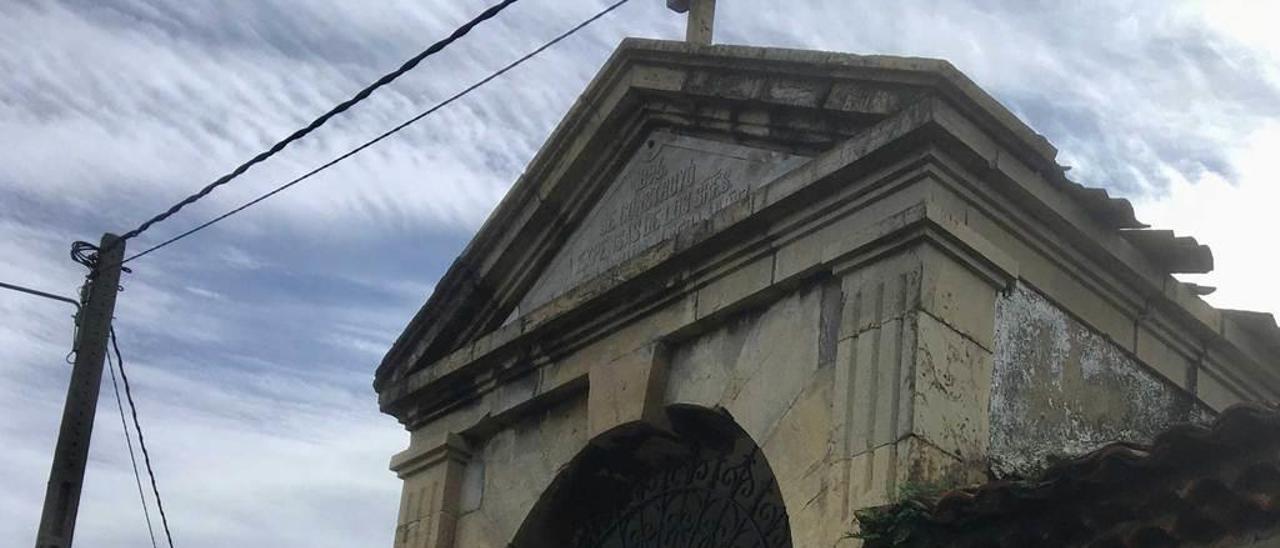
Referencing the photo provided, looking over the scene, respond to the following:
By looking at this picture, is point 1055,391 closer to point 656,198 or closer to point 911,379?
point 911,379

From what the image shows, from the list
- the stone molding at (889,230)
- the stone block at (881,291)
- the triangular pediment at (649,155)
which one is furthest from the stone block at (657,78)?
the stone block at (881,291)

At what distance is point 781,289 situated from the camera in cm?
748

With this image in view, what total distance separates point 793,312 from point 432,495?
253 cm

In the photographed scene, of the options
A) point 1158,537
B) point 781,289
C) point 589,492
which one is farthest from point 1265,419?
point 589,492

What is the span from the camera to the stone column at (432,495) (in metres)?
9.04

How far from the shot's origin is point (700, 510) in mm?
8133

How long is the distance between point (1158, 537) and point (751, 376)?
229cm

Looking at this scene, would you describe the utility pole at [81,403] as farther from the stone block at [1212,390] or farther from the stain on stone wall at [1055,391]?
the stone block at [1212,390]

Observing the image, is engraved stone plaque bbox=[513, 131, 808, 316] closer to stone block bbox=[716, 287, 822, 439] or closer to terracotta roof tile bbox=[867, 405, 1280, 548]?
stone block bbox=[716, 287, 822, 439]

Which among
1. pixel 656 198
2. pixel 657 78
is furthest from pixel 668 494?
pixel 657 78

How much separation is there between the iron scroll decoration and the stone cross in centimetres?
185

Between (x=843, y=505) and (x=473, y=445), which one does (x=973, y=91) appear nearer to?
(x=843, y=505)

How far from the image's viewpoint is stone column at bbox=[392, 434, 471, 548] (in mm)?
9039

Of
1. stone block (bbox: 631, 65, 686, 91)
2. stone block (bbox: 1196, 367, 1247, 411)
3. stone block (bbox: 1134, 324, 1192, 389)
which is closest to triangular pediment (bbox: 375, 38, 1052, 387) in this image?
stone block (bbox: 631, 65, 686, 91)
